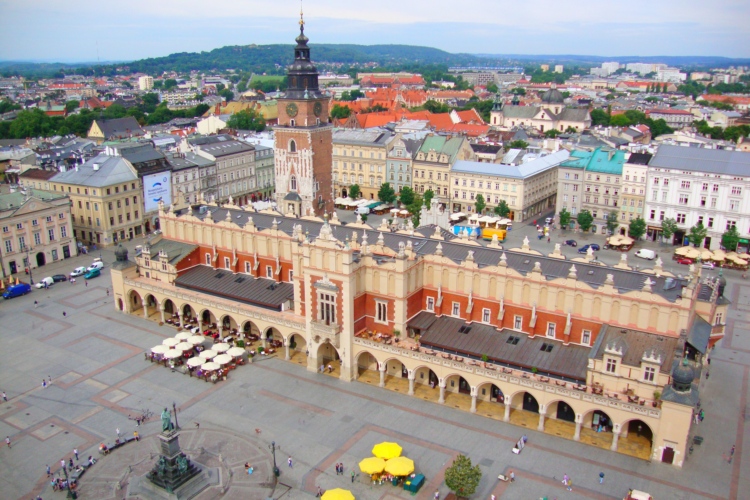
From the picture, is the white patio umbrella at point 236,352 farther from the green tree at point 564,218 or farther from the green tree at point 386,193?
the green tree at point 564,218

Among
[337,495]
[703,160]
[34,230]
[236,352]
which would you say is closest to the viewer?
[337,495]

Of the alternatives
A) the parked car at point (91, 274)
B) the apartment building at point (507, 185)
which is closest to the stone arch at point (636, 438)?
the apartment building at point (507, 185)

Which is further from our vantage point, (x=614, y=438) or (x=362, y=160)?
(x=362, y=160)

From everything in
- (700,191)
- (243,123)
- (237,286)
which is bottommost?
(237,286)

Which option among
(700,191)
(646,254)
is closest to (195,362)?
(646,254)

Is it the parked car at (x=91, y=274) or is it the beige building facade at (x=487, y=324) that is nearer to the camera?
the beige building facade at (x=487, y=324)

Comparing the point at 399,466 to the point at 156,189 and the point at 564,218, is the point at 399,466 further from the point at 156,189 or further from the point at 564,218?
the point at 156,189

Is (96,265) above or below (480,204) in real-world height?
below
